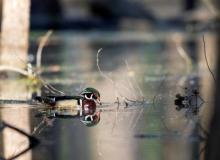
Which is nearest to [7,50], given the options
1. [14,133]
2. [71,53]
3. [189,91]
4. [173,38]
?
[189,91]

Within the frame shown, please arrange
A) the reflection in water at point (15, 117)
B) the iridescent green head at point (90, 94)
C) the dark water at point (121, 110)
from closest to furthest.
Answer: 1. the dark water at point (121, 110)
2. the reflection in water at point (15, 117)
3. the iridescent green head at point (90, 94)

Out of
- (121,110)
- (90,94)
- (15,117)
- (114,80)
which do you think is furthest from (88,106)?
(114,80)

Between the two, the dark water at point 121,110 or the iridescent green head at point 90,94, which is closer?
the dark water at point 121,110

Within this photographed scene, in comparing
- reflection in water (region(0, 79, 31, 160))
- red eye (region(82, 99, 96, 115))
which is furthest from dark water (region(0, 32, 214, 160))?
red eye (region(82, 99, 96, 115))

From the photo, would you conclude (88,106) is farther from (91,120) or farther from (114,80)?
(114,80)

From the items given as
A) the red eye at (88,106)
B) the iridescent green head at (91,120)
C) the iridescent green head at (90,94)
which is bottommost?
the iridescent green head at (91,120)

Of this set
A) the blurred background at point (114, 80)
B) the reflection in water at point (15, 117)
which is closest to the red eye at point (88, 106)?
the blurred background at point (114, 80)

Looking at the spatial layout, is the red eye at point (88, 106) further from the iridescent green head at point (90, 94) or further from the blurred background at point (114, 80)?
the blurred background at point (114, 80)

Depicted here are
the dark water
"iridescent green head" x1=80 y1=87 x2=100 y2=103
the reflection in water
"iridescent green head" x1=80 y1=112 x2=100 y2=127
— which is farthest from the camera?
"iridescent green head" x1=80 y1=87 x2=100 y2=103

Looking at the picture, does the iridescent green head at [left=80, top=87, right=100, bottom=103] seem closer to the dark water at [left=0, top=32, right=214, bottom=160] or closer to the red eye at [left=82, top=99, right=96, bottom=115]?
the red eye at [left=82, top=99, right=96, bottom=115]
